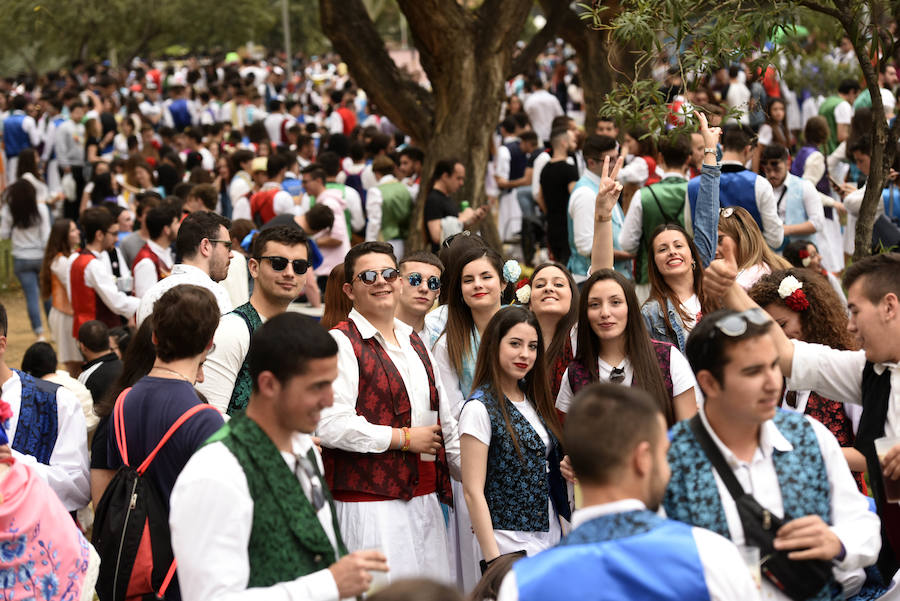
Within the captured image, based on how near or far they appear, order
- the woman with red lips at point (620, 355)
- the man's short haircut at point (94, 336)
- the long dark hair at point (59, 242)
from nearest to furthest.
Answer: the woman with red lips at point (620, 355) → the man's short haircut at point (94, 336) → the long dark hair at point (59, 242)

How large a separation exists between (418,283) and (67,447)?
→ 1.86 meters

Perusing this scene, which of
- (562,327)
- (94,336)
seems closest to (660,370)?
(562,327)

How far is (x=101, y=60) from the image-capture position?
36.5m

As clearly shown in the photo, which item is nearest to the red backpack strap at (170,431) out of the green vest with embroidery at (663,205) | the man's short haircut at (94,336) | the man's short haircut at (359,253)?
the man's short haircut at (359,253)

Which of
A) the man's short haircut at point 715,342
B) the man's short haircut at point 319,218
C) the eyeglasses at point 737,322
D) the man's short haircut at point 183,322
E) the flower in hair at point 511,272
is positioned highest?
the man's short haircut at point 319,218

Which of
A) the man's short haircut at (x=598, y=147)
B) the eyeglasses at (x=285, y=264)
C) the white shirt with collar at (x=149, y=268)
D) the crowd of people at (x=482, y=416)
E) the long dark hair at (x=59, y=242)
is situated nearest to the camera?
the crowd of people at (x=482, y=416)

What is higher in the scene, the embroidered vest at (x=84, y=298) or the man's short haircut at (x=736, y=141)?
the man's short haircut at (x=736, y=141)

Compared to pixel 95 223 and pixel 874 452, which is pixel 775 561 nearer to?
pixel 874 452

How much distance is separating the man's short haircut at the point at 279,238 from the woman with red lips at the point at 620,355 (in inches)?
56.4

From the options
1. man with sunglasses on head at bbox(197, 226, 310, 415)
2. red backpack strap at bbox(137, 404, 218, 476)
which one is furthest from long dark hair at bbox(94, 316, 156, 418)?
red backpack strap at bbox(137, 404, 218, 476)

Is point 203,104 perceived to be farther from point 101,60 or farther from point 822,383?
point 822,383

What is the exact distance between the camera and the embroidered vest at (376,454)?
4480mm

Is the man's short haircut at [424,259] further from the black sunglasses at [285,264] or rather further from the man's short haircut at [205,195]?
the man's short haircut at [205,195]

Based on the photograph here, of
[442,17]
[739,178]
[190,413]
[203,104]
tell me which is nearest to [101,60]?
[203,104]
